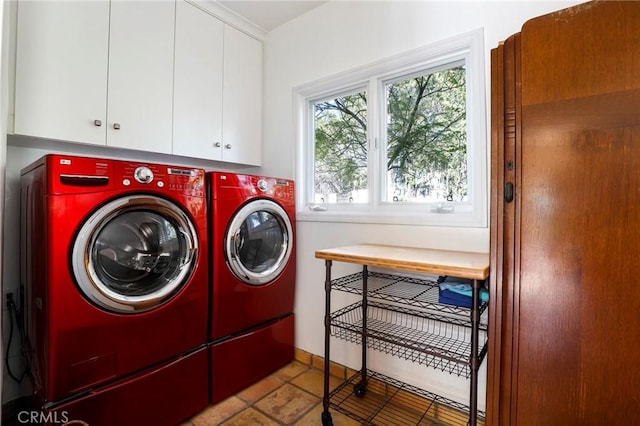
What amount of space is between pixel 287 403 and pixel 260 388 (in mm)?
219

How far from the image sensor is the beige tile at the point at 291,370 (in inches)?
76.8

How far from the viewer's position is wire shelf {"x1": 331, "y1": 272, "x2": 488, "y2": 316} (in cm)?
154

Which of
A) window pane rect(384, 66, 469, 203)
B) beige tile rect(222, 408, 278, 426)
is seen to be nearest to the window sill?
window pane rect(384, 66, 469, 203)

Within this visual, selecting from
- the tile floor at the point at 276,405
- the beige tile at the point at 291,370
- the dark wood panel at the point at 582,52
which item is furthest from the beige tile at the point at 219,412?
the dark wood panel at the point at 582,52

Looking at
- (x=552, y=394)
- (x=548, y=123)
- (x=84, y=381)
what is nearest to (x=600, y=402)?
(x=552, y=394)

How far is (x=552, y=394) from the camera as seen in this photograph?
0.87m

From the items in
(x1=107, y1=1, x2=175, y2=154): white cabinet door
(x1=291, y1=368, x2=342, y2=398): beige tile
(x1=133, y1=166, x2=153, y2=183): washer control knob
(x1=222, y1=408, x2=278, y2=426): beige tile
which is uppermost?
(x1=107, y1=1, x2=175, y2=154): white cabinet door

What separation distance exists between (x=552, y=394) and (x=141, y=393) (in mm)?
1587

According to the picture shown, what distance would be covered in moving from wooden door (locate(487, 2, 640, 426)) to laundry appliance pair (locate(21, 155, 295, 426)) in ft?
4.23

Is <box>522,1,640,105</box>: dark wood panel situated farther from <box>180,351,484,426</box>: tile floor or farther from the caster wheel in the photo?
the caster wheel

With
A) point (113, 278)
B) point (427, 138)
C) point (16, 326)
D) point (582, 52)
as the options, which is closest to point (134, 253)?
point (113, 278)

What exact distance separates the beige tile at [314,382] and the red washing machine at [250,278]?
0.18 m

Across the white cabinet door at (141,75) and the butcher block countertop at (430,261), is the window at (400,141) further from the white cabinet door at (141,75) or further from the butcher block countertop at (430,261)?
A: the white cabinet door at (141,75)

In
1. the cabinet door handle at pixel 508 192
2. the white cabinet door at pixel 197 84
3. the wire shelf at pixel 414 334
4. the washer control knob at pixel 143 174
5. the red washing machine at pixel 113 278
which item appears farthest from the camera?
the white cabinet door at pixel 197 84
